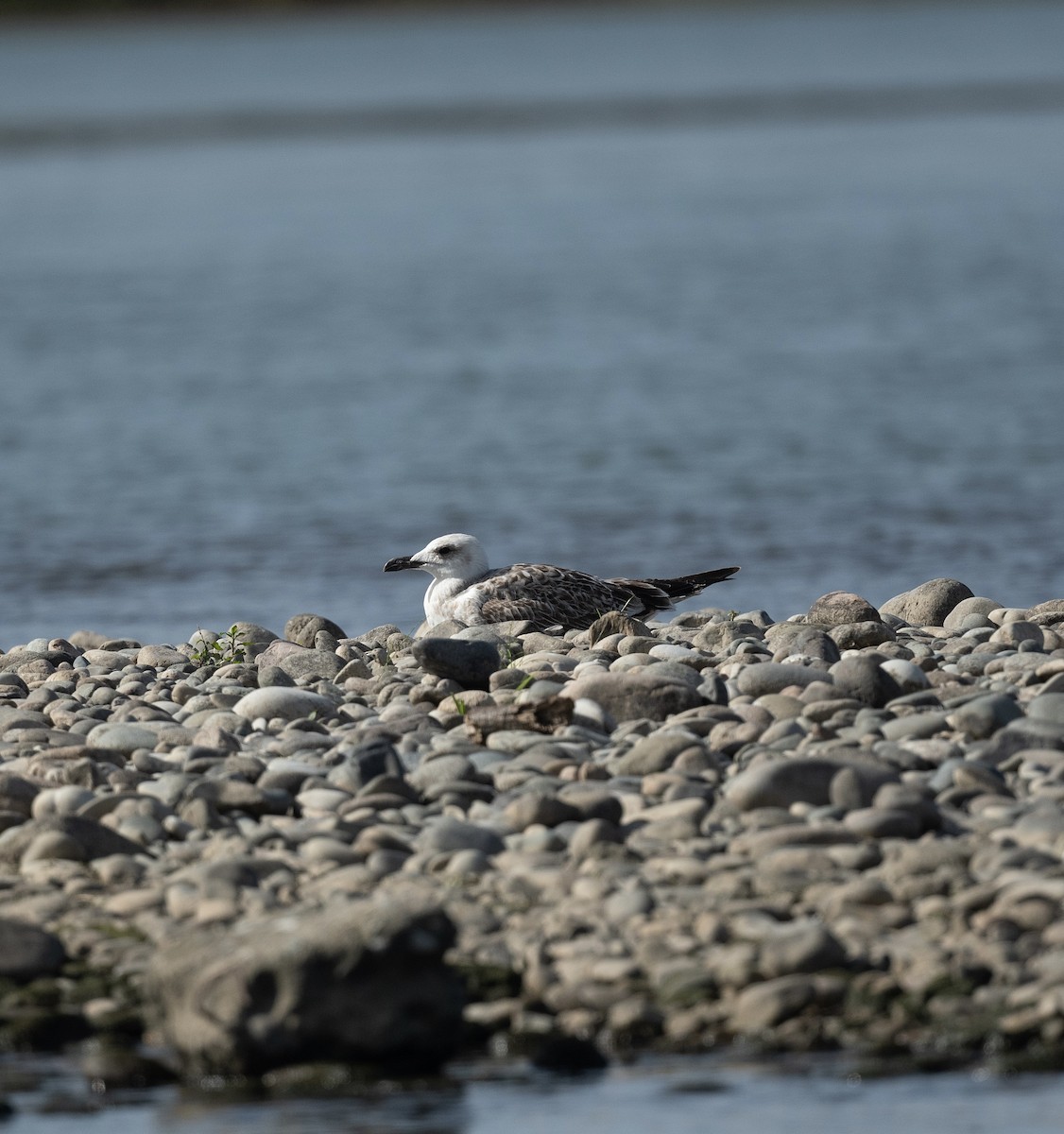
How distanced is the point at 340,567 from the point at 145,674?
514 cm

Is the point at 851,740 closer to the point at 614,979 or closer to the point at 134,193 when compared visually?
the point at 614,979

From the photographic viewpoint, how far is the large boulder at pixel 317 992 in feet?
18.2

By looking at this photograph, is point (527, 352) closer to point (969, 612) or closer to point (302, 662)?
point (969, 612)

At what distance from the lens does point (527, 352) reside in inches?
973

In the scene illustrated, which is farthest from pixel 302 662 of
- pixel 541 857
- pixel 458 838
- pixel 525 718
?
pixel 541 857

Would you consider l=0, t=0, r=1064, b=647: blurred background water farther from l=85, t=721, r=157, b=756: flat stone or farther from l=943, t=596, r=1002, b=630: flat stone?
l=85, t=721, r=157, b=756: flat stone

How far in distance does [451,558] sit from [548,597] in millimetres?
560

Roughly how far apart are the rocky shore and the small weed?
0.44 m

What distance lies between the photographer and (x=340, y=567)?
1428 centimetres

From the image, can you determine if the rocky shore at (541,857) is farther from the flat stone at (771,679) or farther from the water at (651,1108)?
the water at (651,1108)

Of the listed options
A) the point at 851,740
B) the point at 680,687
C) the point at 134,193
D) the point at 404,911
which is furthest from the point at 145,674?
the point at 134,193

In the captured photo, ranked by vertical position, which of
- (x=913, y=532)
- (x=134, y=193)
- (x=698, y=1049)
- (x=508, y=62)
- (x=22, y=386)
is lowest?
(x=698, y=1049)

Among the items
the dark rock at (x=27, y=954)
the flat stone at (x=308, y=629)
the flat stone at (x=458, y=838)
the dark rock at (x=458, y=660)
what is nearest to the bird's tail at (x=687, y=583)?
the flat stone at (x=308, y=629)

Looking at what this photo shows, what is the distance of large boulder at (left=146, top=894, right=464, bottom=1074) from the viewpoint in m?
5.56
